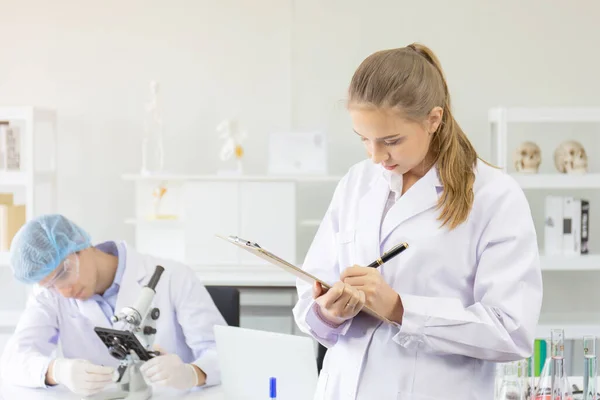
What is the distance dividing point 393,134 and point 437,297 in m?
0.28

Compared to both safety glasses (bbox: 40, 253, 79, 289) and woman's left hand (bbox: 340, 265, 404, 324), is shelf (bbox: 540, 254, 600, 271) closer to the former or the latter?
safety glasses (bbox: 40, 253, 79, 289)

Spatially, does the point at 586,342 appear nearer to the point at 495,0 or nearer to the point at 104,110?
the point at 495,0

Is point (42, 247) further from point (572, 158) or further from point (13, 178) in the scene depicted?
point (572, 158)

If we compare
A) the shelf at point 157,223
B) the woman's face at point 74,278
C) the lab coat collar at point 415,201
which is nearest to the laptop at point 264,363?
the lab coat collar at point 415,201

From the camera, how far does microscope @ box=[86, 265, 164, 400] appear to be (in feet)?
6.82

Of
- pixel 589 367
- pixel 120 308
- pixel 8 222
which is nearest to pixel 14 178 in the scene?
pixel 8 222

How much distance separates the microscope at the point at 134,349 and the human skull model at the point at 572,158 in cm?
216

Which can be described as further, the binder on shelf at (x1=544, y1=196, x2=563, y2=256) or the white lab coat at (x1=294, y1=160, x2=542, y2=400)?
the binder on shelf at (x1=544, y1=196, x2=563, y2=256)

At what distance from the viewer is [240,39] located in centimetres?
386

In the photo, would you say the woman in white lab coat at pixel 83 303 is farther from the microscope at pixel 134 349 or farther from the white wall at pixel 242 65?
the white wall at pixel 242 65

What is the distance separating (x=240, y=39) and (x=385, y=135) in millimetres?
2633


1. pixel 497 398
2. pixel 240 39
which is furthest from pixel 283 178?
pixel 497 398

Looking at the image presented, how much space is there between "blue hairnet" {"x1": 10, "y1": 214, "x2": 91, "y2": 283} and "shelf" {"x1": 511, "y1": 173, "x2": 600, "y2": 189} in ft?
6.47

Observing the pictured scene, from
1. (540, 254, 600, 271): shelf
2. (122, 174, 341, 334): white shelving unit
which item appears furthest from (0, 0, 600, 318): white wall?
(540, 254, 600, 271): shelf
